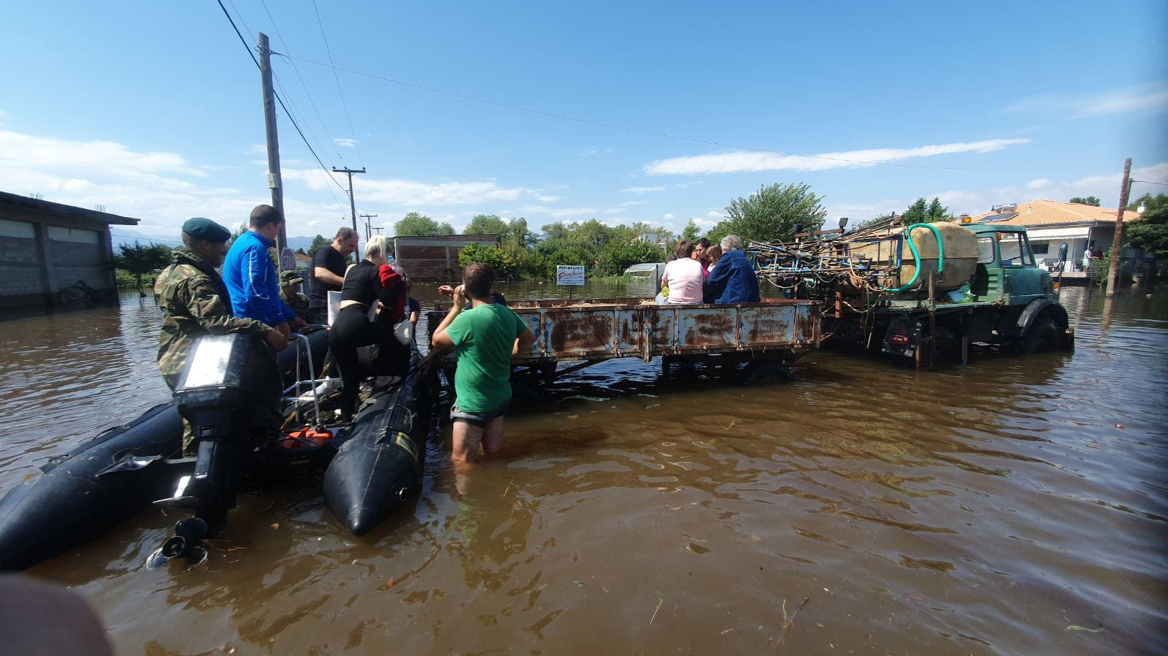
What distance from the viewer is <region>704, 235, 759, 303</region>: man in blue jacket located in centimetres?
677

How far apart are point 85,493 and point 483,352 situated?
101 inches

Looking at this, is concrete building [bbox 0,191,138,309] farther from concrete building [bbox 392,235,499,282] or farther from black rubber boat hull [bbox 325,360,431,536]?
black rubber boat hull [bbox 325,360,431,536]

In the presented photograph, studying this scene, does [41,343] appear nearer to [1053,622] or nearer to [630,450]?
[630,450]

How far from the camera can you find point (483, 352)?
146 inches

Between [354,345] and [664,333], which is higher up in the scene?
[354,345]

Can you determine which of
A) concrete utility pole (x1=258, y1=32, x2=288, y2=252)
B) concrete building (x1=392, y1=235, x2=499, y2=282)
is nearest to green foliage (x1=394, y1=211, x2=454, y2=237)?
concrete building (x1=392, y1=235, x2=499, y2=282)

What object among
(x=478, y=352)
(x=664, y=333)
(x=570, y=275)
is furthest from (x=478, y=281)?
(x=570, y=275)

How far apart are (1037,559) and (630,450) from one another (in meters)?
2.95

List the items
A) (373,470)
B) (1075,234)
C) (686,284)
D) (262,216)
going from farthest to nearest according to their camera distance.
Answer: (1075,234)
(686,284)
(262,216)
(373,470)

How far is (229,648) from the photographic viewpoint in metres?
2.30

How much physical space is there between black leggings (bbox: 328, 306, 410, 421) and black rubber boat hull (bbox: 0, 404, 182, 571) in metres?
1.30

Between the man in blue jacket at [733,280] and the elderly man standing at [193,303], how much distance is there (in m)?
5.37

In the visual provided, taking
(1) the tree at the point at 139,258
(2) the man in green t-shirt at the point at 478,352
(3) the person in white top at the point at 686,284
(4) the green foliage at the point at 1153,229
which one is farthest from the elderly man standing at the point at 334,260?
(4) the green foliage at the point at 1153,229

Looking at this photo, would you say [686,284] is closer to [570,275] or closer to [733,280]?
[733,280]
